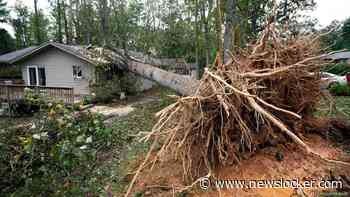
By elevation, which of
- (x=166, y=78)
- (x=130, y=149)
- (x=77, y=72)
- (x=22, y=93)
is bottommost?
(x=130, y=149)

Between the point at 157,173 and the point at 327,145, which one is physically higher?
the point at 327,145

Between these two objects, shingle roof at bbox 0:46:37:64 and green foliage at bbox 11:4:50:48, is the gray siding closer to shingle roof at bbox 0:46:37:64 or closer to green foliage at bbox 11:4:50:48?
shingle roof at bbox 0:46:37:64

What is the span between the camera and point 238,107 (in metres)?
2.88

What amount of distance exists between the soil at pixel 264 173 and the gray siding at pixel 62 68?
11.8 meters

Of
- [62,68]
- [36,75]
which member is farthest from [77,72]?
[36,75]

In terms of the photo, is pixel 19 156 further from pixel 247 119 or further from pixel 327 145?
pixel 327 145

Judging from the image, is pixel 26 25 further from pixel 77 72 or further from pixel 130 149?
pixel 130 149

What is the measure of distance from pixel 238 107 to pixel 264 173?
3.16 feet

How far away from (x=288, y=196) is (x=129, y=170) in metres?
2.36

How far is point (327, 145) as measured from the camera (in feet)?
12.6

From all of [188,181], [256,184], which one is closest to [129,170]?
[188,181]

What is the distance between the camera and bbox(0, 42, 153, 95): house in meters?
14.0

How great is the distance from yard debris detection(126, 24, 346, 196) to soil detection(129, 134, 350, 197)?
0.48 ft

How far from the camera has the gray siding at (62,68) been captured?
14250mm
